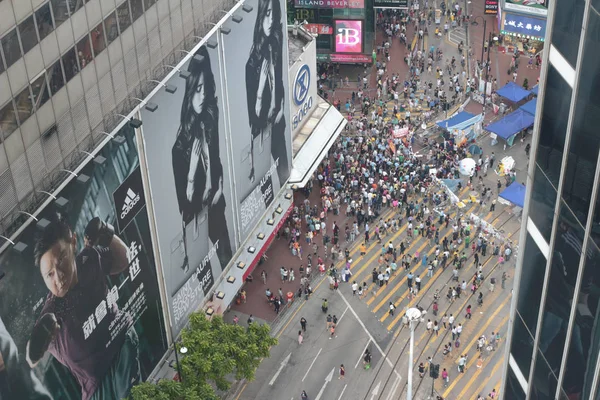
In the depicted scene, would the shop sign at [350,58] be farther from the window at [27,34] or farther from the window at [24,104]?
the window at [27,34]

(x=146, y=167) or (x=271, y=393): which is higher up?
(x=146, y=167)

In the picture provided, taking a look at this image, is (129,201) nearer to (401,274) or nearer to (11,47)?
(11,47)

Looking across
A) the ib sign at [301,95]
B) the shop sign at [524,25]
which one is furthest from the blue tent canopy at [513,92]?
the ib sign at [301,95]

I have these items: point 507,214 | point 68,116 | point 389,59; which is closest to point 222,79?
point 68,116

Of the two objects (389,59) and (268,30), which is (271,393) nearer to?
(268,30)

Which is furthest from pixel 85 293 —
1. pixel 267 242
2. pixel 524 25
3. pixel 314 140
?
pixel 524 25

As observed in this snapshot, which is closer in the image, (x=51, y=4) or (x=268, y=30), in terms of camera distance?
(x=51, y=4)
